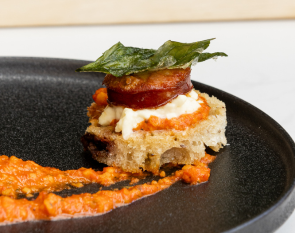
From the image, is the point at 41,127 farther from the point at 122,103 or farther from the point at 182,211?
the point at 182,211

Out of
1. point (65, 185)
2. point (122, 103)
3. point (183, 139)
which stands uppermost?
point (122, 103)

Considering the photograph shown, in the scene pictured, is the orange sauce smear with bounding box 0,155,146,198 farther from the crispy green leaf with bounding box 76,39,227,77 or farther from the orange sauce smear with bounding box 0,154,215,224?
the crispy green leaf with bounding box 76,39,227,77

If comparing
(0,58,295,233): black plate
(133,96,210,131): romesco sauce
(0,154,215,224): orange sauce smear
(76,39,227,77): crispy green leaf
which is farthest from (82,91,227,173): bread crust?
(76,39,227,77): crispy green leaf

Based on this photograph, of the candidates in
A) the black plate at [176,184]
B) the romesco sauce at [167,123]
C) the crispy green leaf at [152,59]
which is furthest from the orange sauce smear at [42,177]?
the crispy green leaf at [152,59]

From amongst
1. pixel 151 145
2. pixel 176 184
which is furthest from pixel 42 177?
pixel 176 184

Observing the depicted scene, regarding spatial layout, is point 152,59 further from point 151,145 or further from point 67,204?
point 67,204

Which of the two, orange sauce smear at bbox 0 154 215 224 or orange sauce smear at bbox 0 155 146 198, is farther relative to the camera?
orange sauce smear at bbox 0 155 146 198

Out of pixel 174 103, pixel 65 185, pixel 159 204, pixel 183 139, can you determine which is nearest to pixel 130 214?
pixel 159 204
